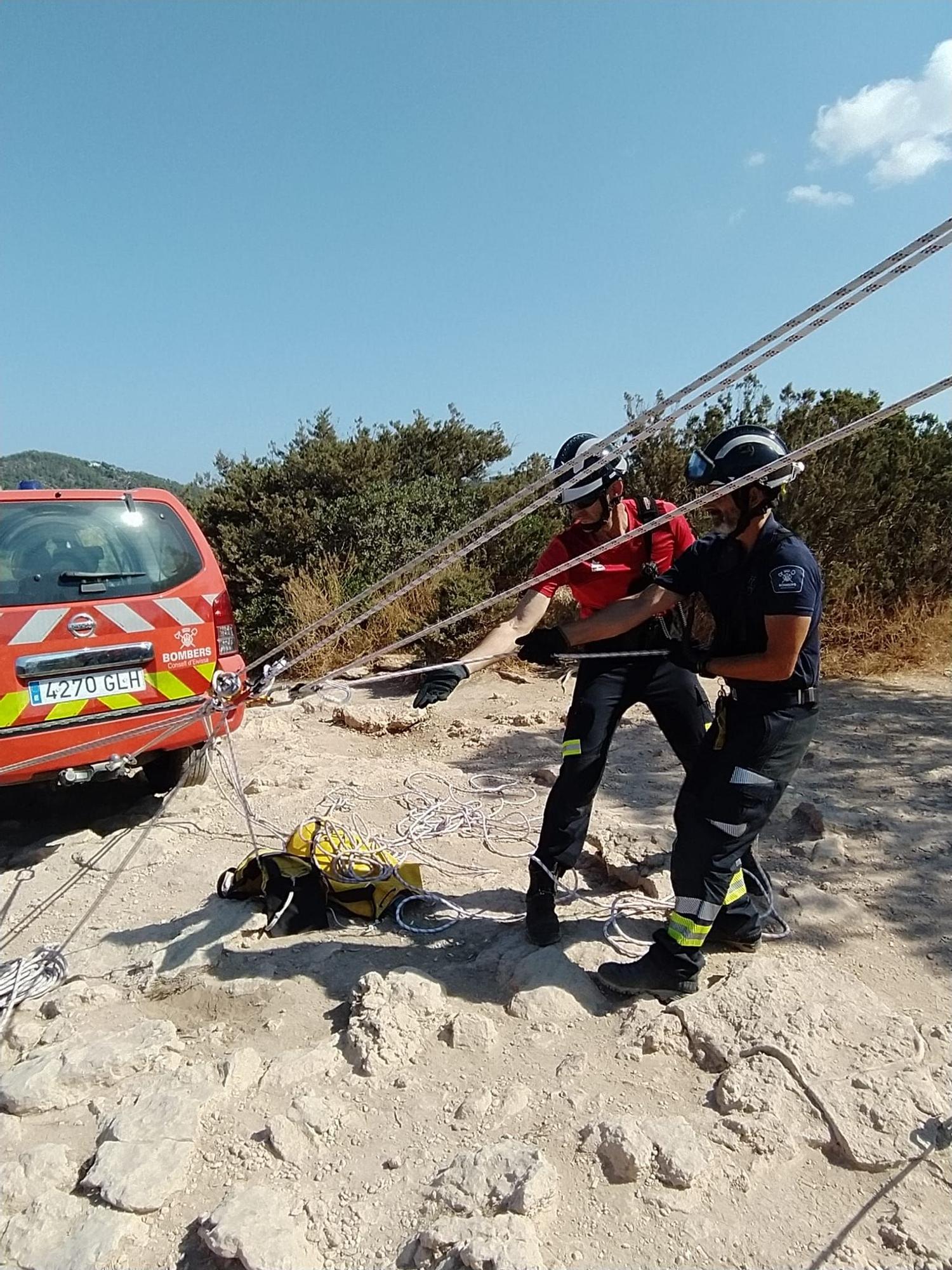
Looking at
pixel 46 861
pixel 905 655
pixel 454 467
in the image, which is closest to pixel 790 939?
pixel 46 861

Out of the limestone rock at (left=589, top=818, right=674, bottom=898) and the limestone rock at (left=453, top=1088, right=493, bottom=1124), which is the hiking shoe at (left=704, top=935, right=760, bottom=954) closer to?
the limestone rock at (left=589, top=818, right=674, bottom=898)

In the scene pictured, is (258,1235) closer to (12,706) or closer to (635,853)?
(635,853)

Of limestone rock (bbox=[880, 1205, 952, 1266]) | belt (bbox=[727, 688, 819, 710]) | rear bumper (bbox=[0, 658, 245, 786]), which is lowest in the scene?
limestone rock (bbox=[880, 1205, 952, 1266])

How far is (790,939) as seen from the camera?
280 cm

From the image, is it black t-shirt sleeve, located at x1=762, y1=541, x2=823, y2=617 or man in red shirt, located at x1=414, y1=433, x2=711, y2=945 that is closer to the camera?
black t-shirt sleeve, located at x1=762, y1=541, x2=823, y2=617

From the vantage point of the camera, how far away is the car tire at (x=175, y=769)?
4227 millimetres

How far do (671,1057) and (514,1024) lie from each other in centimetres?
47

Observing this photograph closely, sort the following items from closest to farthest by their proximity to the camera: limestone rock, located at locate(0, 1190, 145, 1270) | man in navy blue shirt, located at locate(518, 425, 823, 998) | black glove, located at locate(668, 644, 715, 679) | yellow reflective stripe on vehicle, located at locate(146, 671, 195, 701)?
limestone rock, located at locate(0, 1190, 145, 1270) → man in navy blue shirt, located at locate(518, 425, 823, 998) → black glove, located at locate(668, 644, 715, 679) → yellow reflective stripe on vehicle, located at locate(146, 671, 195, 701)

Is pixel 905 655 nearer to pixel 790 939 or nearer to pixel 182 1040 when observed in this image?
pixel 790 939

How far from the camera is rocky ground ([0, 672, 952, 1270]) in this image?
5.64 feet

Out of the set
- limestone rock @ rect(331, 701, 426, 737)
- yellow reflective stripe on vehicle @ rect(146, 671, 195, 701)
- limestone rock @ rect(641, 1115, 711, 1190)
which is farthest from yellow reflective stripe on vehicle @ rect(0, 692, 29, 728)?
limestone rock @ rect(641, 1115, 711, 1190)

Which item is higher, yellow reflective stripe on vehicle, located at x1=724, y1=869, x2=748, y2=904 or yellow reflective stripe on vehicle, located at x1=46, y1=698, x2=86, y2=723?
yellow reflective stripe on vehicle, located at x1=46, y1=698, x2=86, y2=723

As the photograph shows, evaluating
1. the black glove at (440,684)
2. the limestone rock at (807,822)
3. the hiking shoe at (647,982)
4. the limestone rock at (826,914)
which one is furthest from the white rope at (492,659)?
the limestone rock at (807,822)

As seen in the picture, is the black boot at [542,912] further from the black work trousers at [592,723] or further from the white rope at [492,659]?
the white rope at [492,659]
